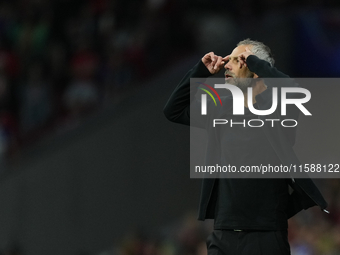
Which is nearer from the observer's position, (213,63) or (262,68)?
(262,68)

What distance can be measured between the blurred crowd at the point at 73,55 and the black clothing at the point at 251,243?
14.5ft

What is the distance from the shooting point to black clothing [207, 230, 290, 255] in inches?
121

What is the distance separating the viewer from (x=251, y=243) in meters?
3.07

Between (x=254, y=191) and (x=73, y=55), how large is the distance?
601cm

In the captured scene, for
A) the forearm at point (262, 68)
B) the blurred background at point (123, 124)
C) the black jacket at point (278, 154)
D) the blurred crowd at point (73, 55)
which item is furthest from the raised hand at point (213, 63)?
the blurred crowd at point (73, 55)

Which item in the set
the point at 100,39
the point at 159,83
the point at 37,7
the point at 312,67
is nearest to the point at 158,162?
the point at 159,83

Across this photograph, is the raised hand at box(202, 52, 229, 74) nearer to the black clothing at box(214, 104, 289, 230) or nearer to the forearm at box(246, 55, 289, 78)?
the forearm at box(246, 55, 289, 78)

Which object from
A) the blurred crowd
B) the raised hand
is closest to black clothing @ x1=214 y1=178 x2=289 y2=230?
the raised hand

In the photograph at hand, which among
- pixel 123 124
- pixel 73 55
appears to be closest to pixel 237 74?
pixel 123 124

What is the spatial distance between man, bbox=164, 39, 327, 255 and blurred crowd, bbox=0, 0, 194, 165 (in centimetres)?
415

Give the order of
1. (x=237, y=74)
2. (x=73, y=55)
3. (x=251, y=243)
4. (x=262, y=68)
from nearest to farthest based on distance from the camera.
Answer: (x=251, y=243) → (x=262, y=68) → (x=237, y=74) → (x=73, y=55)

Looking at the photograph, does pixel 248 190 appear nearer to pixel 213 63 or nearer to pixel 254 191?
pixel 254 191

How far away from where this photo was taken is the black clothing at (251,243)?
3062mm

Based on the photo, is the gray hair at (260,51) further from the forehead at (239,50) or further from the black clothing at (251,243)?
the black clothing at (251,243)
